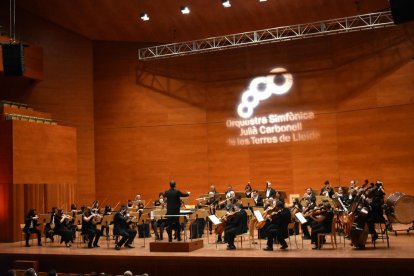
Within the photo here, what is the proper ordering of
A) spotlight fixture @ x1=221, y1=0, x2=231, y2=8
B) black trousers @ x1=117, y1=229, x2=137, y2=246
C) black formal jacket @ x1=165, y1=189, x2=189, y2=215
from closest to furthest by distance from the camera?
black formal jacket @ x1=165, y1=189, x2=189, y2=215, black trousers @ x1=117, y1=229, x2=137, y2=246, spotlight fixture @ x1=221, y1=0, x2=231, y2=8

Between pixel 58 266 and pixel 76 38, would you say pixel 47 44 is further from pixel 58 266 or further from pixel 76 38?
pixel 58 266

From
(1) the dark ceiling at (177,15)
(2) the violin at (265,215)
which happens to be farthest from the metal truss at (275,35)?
(2) the violin at (265,215)

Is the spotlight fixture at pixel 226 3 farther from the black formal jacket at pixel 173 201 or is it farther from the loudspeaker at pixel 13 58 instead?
the black formal jacket at pixel 173 201

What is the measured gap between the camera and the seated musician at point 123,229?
12.9m

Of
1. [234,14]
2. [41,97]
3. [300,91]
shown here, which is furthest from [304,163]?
[41,97]

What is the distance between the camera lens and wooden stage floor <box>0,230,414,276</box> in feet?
31.2

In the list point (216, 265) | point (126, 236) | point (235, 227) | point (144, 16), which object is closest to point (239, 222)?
point (235, 227)

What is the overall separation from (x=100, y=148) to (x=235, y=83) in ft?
22.2

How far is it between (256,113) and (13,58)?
9.58 m

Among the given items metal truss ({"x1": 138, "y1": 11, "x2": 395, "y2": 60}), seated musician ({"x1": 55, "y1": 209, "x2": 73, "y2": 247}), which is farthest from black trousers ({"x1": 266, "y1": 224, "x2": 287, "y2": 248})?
metal truss ({"x1": 138, "y1": 11, "x2": 395, "y2": 60})

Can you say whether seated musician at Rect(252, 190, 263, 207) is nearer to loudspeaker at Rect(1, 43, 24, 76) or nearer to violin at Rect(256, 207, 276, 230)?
violin at Rect(256, 207, 276, 230)

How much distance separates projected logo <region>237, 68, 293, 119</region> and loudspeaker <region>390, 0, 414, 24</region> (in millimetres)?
9300

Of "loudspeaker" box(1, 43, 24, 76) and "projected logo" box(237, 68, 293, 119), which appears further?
"projected logo" box(237, 68, 293, 119)

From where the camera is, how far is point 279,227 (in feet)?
37.5
